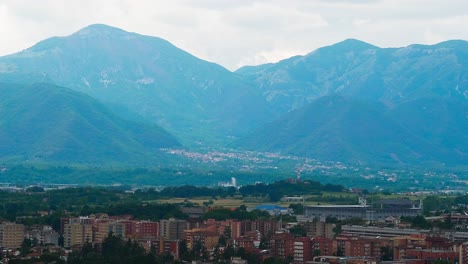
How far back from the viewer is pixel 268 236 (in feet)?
268

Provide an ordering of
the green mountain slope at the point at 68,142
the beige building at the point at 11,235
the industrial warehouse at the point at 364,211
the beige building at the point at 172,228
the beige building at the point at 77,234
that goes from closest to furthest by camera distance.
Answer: the beige building at the point at 11,235
the beige building at the point at 77,234
the beige building at the point at 172,228
the industrial warehouse at the point at 364,211
the green mountain slope at the point at 68,142

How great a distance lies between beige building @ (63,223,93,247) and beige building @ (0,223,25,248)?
7.03ft

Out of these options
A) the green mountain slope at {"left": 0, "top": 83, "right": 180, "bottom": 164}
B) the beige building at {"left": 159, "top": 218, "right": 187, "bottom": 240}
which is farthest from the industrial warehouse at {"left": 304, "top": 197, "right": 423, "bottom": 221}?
the green mountain slope at {"left": 0, "top": 83, "right": 180, "bottom": 164}

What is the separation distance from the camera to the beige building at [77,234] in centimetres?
8131

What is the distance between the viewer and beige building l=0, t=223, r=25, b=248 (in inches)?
3150

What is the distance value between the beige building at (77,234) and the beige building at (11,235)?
2.14m

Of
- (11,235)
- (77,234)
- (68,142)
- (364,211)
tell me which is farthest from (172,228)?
(68,142)

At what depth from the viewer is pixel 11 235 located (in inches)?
3177

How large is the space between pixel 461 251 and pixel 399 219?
24.3 meters

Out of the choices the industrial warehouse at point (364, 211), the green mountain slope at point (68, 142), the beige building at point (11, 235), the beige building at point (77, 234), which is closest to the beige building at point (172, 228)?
the beige building at point (77, 234)

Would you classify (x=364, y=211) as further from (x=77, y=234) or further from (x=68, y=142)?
(x=68, y=142)

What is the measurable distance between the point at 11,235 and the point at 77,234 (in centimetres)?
319

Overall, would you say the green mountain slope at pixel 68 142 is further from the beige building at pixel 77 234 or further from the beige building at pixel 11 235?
the beige building at pixel 11 235

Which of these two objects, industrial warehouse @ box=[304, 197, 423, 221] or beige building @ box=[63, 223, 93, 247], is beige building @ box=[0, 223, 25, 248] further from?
industrial warehouse @ box=[304, 197, 423, 221]
